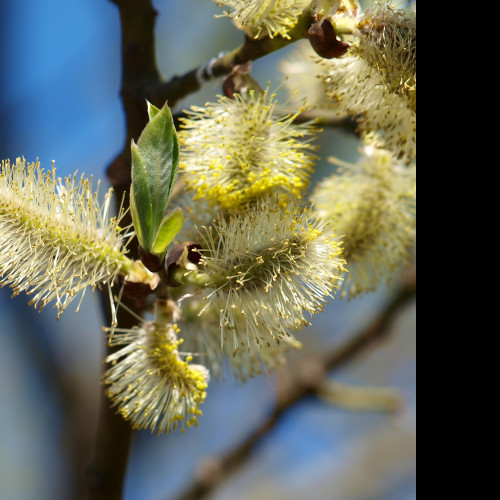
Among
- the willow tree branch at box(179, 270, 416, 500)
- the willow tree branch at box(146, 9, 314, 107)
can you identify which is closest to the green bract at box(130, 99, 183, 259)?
the willow tree branch at box(146, 9, 314, 107)

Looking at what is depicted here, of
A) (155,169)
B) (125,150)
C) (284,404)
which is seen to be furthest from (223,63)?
(284,404)

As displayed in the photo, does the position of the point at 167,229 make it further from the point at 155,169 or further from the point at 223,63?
the point at 223,63

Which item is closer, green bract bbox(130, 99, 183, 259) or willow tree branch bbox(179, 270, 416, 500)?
green bract bbox(130, 99, 183, 259)

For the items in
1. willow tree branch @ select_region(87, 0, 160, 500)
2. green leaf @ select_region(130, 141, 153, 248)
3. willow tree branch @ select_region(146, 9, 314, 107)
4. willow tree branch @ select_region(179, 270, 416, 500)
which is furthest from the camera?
willow tree branch @ select_region(179, 270, 416, 500)

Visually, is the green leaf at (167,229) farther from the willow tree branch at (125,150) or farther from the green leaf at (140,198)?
the willow tree branch at (125,150)

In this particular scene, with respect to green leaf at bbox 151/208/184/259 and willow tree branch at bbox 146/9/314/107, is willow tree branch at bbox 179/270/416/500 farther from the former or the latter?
green leaf at bbox 151/208/184/259

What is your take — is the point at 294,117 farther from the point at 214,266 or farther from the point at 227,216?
the point at 214,266

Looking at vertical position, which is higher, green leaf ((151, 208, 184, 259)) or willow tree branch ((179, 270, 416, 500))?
green leaf ((151, 208, 184, 259))

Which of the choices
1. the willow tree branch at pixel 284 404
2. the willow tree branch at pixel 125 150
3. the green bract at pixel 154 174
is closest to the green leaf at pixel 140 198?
the green bract at pixel 154 174
